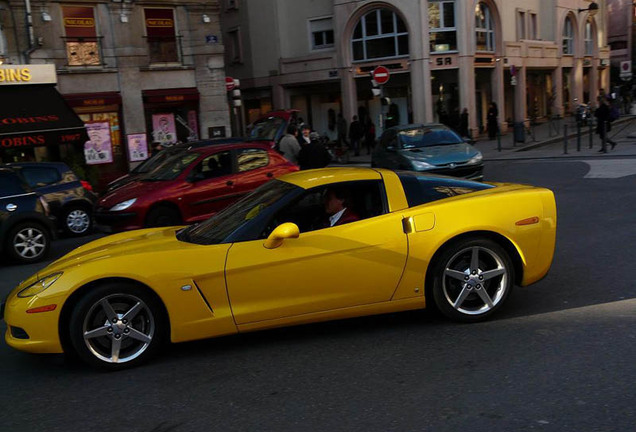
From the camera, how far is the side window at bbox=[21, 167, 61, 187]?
37.5 feet

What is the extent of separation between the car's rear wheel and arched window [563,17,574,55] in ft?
125

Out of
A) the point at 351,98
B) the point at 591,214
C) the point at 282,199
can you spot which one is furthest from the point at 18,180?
the point at 351,98

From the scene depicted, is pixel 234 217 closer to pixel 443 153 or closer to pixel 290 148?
pixel 290 148

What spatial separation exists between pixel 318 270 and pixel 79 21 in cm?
1959

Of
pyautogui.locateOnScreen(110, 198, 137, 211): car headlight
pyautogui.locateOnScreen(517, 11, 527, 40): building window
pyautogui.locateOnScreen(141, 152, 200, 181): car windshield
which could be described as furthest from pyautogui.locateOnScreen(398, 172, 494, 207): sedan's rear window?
pyautogui.locateOnScreen(517, 11, 527, 40): building window

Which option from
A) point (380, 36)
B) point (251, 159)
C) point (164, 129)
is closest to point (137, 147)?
point (164, 129)

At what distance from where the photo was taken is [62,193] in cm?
1184

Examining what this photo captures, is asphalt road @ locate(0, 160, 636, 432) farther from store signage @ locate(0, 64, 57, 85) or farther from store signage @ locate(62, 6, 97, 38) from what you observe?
store signage @ locate(62, 6, 97, 38)

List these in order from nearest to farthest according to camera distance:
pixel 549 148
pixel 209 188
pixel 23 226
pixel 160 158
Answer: pixel 23 226, pixel 209 188, pixel 160 158, pixel 549 148

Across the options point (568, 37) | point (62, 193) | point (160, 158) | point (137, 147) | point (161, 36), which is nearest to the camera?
point (62, 193)

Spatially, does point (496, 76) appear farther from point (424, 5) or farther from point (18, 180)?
point (18, 180)

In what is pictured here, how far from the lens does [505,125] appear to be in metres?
35.9

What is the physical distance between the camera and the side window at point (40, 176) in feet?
37.5

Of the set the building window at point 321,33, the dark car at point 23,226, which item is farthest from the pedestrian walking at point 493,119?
the dark car at point 23,226
